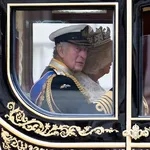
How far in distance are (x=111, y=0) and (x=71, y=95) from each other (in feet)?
1.44

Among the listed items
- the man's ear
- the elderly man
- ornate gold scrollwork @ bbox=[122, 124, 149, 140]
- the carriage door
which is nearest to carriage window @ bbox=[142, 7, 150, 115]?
the carriage door

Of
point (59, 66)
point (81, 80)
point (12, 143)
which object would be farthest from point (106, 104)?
point (12, 143)

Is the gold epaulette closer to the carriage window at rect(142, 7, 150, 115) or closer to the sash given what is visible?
the carriage window at rect(142, 7, 150, 115)

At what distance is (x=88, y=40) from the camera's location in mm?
2164

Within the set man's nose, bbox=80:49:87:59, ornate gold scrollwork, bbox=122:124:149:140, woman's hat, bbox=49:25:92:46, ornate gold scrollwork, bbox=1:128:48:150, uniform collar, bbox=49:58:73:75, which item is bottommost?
ornate gold scrollwork, bbox=1:128:48:150

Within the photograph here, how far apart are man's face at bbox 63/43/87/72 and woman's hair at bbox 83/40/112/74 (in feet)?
0.07

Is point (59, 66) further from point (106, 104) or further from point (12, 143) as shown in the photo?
point (12, 143)

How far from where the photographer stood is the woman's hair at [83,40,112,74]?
2.15 metres

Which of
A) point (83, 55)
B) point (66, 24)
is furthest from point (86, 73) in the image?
point (66, 24)

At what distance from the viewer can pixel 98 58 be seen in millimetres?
2168

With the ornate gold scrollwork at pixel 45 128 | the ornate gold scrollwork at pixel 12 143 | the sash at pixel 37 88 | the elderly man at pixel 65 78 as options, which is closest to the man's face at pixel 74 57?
the elderly man at pixel 65 78

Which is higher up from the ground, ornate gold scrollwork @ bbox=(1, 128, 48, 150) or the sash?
the sash

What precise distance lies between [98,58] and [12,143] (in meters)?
0.52

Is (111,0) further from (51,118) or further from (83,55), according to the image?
(51,118)
